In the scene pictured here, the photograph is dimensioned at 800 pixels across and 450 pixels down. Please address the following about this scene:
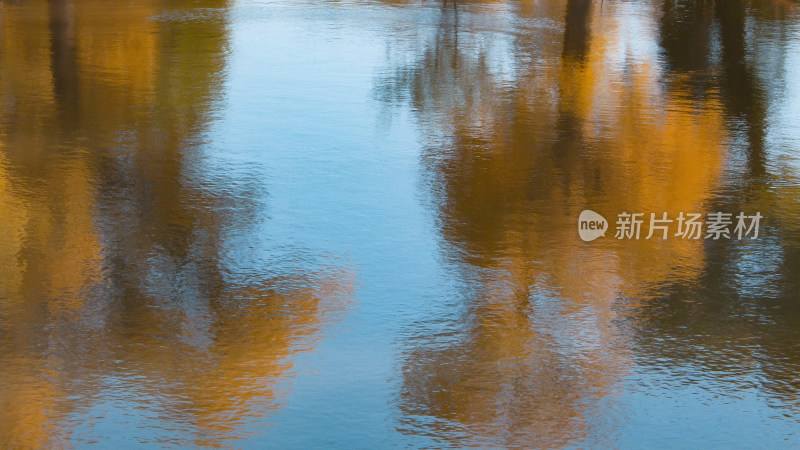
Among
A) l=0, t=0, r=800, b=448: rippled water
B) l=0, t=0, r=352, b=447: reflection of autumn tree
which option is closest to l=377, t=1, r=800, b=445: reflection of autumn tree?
l=0, t=0, r=800, b=448: rippled water

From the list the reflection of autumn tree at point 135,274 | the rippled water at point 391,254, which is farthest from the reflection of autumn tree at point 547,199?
the reflection of autumn tree at point 135,274

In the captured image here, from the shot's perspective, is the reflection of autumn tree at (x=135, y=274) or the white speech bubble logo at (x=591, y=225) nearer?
the reflection of autumn tree at (x=135, y=274)

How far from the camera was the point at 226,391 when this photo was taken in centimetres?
392

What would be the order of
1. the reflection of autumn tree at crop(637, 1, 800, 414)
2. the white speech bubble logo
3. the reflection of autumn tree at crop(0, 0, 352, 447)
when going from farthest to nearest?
the white speech bubble logo → the reflection of autumn tree at crop(637, 1, 800, 414) → the reflection of autumn tree at crop(0, 0, 352, 447)

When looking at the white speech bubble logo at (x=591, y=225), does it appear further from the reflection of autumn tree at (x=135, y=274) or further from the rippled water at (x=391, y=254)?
the reflection of autumn tree at (x=135, y=274)

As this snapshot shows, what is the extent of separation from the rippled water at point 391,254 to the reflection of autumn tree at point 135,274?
0.7 inches

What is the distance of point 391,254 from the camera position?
17.4 feet

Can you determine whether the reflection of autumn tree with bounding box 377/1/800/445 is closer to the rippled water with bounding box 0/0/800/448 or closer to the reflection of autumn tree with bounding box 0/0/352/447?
the rippled water with bounding box 0/0/800/448

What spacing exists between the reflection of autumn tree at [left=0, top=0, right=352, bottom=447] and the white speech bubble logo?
1534 mm

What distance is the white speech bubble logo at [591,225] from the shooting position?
5641 mm

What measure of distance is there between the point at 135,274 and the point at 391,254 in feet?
4.50

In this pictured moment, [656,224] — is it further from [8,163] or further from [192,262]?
[8,163]

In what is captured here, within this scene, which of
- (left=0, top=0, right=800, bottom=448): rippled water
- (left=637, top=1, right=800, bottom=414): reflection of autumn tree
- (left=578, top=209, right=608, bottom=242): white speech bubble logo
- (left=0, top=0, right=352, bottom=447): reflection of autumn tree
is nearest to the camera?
(left=0, top=0, right=800, bottom=448): rippled water

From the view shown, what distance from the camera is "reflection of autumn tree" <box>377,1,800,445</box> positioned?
3996mm
